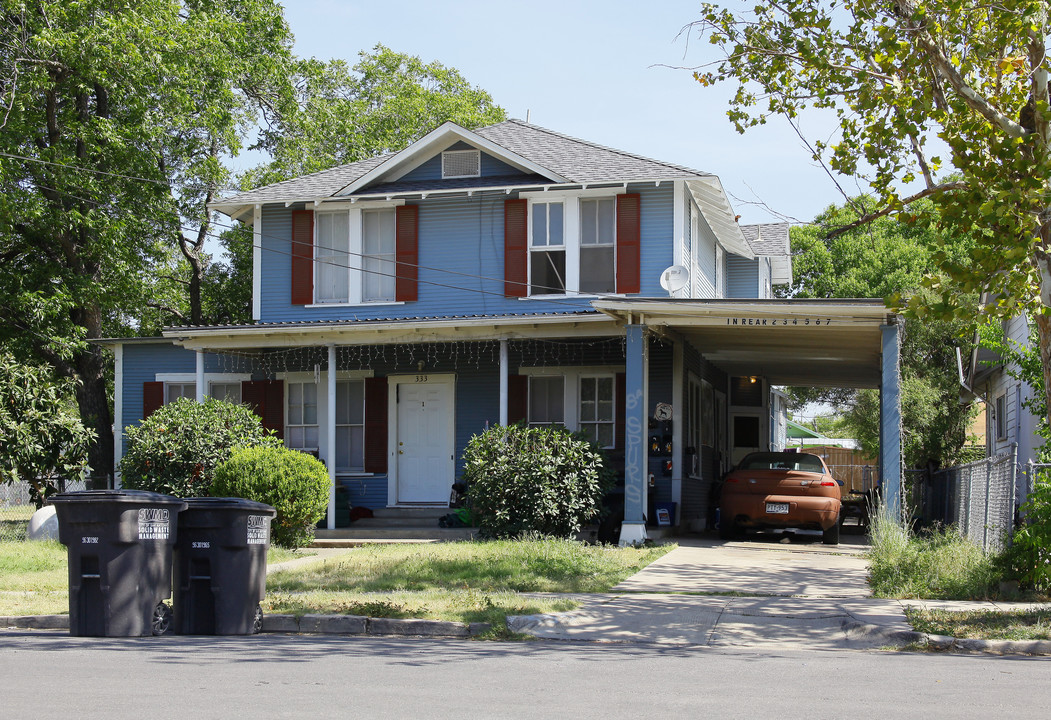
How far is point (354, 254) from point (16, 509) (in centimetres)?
1300

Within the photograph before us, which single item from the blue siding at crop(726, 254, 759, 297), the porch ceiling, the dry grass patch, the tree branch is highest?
the blue siding at crop(726, 254, 759, 297)

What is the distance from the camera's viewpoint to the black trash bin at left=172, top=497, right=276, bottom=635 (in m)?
9.22

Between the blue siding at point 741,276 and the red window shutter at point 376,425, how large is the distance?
29.7 feet

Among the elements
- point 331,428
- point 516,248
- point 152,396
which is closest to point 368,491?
point 331,428

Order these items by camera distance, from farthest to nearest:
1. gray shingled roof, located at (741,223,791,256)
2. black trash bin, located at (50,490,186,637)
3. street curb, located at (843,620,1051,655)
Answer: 1. gray shingled roof, located at (741,223,791,256)
2. black trash bin, located at (50,490,186,637)
3. street curb, located at (843,620,1051,655)

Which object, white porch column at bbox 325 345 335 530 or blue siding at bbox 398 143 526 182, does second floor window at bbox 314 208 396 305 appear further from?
white porch column at bbox 325 345 335 530

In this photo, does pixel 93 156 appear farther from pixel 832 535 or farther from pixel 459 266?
pixel 832 535

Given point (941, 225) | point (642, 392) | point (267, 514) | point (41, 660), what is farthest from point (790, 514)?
point (41, 660)

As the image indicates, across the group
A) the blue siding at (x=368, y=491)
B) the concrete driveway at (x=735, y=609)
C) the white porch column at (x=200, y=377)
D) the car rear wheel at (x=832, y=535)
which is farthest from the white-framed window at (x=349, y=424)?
the car rear wheel at (x=832, y=535)

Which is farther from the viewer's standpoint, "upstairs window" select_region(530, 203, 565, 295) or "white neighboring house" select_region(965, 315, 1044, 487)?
"white neighboring house" select_region(965, 315, 1044, 487)

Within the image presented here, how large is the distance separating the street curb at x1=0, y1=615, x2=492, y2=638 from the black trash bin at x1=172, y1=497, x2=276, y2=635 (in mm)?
251

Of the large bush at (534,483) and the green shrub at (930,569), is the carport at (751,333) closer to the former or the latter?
the large bush at (534,483)

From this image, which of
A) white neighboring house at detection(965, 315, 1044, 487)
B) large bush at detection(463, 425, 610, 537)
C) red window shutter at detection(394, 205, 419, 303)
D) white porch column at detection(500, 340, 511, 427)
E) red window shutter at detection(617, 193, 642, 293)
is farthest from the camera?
red window shutter at detection(394, 205, 419, 303)

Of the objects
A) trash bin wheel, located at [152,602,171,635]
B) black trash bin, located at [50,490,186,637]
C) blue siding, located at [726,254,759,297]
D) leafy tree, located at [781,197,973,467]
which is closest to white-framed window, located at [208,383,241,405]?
leafy tree, located at [781,197,973,467]
